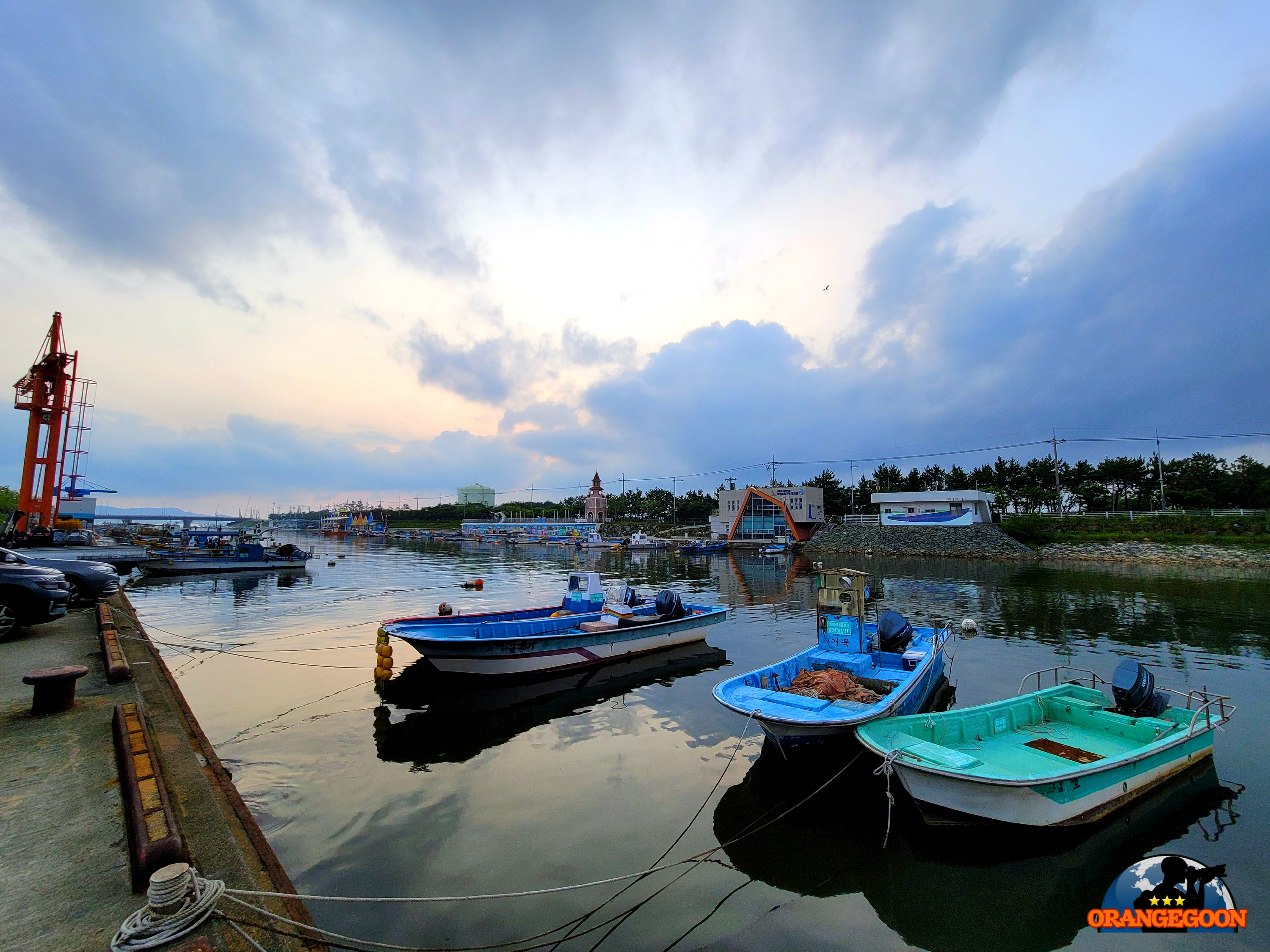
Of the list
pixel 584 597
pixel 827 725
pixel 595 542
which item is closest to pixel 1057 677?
pixel 827 725

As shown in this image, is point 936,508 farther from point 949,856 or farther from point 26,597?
point 26,597

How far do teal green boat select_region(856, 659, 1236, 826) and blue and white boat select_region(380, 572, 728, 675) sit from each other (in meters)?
10.0

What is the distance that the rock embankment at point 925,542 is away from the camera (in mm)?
66312

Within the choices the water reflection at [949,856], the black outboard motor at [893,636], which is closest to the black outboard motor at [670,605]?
the black outboard motor at [893,636]

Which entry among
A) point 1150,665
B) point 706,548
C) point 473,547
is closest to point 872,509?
point 706,548

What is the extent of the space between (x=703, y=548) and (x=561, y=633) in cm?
6354

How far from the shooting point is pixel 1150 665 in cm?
1766

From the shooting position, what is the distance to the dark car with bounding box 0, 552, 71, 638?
41.1ft

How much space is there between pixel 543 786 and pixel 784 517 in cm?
8387

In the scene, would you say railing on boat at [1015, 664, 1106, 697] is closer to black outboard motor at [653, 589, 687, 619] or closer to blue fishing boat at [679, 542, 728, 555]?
black outboard motor at [653, 589, 687, 619]

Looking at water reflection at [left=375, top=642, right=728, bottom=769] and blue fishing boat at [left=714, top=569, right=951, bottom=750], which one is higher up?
blue fishing boat at [left=714, top=569, right=951, bottom=750]

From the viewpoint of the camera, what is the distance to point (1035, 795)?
766cm

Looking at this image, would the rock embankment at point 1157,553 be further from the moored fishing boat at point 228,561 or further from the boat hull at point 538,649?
the moored fishing boat at point 228,561

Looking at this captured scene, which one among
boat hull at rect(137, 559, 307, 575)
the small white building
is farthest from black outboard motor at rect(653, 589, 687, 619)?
the small white building
